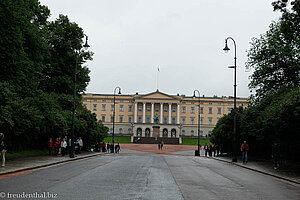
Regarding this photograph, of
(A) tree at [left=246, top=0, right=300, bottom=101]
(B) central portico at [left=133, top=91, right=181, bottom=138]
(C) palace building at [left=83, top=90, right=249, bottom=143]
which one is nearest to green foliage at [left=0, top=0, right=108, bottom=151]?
(A) tree at [left=246, top=0, right=300, bottom=101]

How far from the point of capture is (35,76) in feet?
103

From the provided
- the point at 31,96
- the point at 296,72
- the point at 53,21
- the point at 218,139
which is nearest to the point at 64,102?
the point at 31,96

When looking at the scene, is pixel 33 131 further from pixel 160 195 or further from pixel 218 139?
pixel 218 139

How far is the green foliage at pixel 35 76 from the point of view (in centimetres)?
2388

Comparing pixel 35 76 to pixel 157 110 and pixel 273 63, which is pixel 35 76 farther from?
pixel 157 110

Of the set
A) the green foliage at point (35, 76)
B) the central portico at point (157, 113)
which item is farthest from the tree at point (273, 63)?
the central portico at point (157, 113)

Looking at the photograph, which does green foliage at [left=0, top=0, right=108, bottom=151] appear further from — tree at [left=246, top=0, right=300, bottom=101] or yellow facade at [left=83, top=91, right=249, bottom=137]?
yellow facade at [left=83, top=91, right=249, bottom=137]

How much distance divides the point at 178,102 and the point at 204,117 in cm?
1410

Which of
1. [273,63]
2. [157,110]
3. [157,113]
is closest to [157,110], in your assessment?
[157,110]

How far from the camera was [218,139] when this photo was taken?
4656 cm

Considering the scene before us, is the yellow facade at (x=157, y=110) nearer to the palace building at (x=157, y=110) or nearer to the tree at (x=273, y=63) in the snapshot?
the palace building at (x=157, y=110)

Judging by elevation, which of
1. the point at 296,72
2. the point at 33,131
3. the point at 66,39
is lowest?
the point at 33,131

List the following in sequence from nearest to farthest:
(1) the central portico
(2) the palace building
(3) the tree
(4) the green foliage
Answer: (4) the green foliage, (3) the tree, (1) the central portico, (2) the palace building

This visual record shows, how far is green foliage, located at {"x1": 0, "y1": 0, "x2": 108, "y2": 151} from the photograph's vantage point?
2388cm
